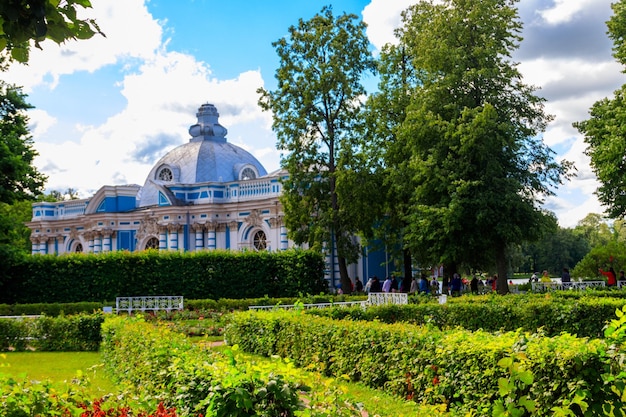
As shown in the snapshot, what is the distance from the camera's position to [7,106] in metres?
26.5

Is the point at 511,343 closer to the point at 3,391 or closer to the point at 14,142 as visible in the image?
the point at 3,391

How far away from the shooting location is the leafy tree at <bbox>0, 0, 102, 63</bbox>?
3771mm

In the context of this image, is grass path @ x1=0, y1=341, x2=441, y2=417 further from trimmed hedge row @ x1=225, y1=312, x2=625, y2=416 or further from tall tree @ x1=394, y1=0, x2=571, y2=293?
tall tree @ x1=394, y1=0, x2=571, y2=293

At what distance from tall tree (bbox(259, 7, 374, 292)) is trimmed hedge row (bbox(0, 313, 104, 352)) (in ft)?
44.5

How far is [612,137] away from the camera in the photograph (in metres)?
26.3

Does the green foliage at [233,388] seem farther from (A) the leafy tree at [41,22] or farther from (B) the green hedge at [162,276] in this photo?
(B) the green hedge at [162,276]

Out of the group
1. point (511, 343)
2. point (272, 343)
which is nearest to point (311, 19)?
point (272, 343)

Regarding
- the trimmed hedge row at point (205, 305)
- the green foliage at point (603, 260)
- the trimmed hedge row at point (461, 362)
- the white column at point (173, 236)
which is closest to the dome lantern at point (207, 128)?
the white column at point (173, 236)

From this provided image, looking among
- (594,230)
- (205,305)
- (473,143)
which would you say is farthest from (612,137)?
(594,230)

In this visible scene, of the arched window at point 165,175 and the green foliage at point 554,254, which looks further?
the green foliage at point 554,254

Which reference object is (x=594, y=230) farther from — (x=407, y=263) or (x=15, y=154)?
(x=15, y=154)

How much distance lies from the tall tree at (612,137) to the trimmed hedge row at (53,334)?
18052 millimetres

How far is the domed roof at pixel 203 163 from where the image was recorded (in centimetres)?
4266

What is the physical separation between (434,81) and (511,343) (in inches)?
800
